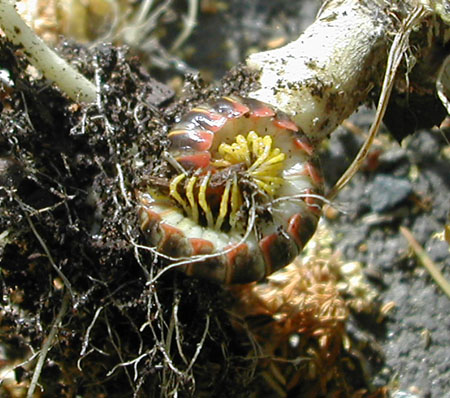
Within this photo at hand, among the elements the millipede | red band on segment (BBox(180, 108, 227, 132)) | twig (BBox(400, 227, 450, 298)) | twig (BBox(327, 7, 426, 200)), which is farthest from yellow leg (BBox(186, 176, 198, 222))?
twig (BBox(400, 227, 450, 298))

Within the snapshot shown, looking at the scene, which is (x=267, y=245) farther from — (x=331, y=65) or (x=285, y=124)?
(x=331, y=65)

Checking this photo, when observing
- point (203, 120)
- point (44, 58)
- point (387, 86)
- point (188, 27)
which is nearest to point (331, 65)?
point (387, 86)

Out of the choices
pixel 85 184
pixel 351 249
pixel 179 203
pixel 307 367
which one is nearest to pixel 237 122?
pixel 179 203

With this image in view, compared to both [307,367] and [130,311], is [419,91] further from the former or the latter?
[130,311]

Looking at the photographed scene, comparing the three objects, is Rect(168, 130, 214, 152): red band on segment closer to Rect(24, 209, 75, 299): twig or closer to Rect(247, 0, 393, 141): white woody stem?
Rect(247, 0, 393, 141): white woody stem

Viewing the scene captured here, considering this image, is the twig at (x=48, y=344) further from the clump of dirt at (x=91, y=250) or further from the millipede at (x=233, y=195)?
the millipede at (x=233, y=195)

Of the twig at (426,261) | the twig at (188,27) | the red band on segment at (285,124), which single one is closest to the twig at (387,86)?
the red band on segment at (285,124)
